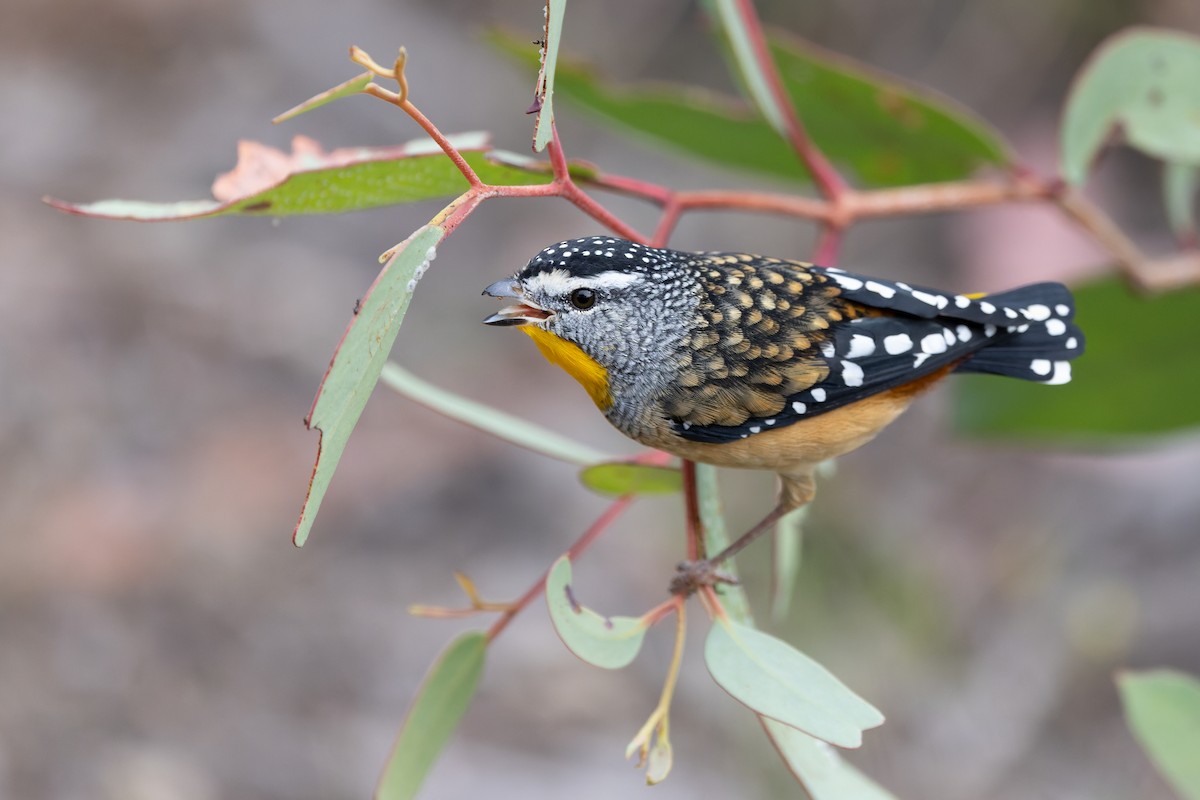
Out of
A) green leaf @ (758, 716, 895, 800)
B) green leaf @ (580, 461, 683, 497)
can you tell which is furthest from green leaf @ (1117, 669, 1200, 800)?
green leaf @ (580, 461, 683, 497)

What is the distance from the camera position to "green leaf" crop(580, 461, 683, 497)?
2.20 metres

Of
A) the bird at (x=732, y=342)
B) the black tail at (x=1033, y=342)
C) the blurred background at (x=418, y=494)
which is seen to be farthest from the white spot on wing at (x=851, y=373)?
the blurred background at (x=418, y=494)

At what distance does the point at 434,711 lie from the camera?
2344 mm

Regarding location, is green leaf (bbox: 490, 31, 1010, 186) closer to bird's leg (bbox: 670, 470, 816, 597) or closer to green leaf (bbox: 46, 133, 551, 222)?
green leaf (bbox: 46, 133, 551, 222)

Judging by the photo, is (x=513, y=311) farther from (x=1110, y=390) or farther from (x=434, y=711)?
(x=1110, y=390)

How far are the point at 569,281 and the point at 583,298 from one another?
6 cm

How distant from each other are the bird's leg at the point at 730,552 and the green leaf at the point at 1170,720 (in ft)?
2.54

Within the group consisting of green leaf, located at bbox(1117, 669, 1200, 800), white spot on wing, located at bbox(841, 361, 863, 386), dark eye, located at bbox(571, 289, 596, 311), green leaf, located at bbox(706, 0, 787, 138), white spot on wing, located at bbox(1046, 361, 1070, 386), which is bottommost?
green leaf, located at bbox(1117, 669, 1200, 800)

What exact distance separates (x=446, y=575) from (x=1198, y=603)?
3592mm

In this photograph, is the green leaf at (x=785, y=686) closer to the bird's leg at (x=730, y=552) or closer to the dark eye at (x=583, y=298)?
the bird's leg at (x=730, y=552)

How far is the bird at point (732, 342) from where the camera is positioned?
2.19m

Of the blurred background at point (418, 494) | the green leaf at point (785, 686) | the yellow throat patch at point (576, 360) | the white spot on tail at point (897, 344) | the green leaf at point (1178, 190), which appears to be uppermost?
the green leaf at point (1178, 190)

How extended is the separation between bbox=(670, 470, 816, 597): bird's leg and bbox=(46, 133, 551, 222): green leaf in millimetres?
806

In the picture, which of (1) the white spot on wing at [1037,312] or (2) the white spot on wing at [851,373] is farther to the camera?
(1) the white spot on wing at [1037,312]
